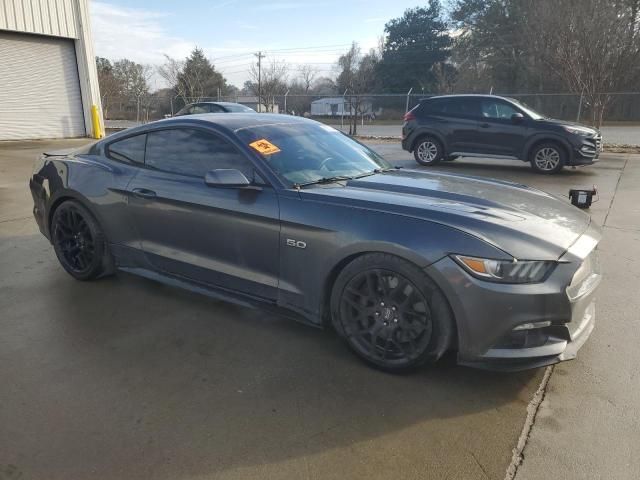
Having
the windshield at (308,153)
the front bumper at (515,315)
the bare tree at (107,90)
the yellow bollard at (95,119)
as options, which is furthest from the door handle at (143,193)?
the bare tree at (107,90)

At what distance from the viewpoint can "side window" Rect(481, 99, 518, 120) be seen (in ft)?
35.3

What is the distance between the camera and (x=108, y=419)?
95.0 inches

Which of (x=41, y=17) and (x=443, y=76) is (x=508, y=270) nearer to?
(x=41, y=17)

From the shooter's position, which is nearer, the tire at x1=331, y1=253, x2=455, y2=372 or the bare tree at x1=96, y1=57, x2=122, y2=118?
the tire at x1=331, y1=253, x2=455, y2=372

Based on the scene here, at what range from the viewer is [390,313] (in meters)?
2.72

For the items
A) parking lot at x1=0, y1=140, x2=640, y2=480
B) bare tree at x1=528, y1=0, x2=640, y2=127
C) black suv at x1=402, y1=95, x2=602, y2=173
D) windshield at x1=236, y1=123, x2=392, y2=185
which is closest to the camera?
parking lot at x1=0, y1=140, x2=640, y2=480

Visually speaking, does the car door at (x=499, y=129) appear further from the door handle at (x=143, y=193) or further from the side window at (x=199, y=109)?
the door handle at (x=143, y=193)

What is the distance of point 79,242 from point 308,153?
2.23m

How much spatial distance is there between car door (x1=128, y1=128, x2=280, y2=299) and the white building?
1464 cm

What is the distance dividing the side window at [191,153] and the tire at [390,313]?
1.08 m

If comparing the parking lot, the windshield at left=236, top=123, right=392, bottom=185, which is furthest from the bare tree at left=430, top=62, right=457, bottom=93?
the parking lot

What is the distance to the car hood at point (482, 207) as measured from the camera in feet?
8.20

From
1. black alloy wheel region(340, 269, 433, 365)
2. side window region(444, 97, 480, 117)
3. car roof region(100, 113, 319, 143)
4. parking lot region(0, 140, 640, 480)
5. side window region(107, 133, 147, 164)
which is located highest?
side window region(444, 97, 480, 117)

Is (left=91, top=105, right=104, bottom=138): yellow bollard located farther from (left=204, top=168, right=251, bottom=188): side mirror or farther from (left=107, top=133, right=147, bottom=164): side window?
(left=204, top=168, right=251, bottom=188): side mirror
